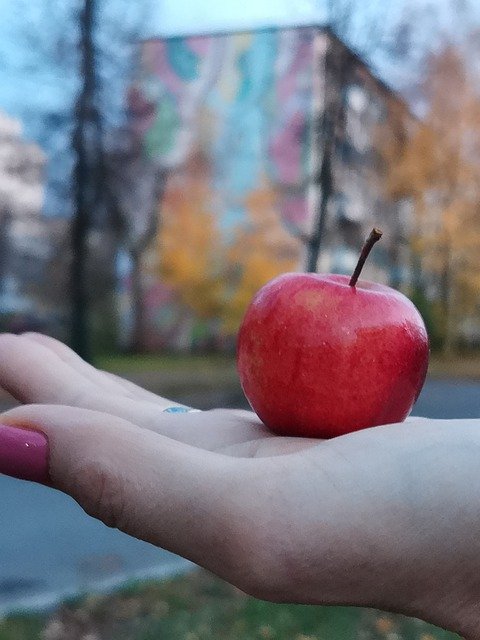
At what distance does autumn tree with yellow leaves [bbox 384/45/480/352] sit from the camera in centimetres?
924

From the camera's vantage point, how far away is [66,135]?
356 inches

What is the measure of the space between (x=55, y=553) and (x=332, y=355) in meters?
3.26

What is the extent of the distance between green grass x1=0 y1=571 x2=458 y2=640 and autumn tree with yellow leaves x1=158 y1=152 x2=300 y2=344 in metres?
6.58

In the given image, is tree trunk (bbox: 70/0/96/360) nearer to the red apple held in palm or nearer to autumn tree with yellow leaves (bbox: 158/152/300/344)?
autumn tree with yellow leaves (bbox: 158/152/300/344)

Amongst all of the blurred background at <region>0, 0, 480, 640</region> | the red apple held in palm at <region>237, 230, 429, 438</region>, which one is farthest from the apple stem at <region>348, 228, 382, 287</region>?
the blurred background at <region>0, 0, 480, 640</region>

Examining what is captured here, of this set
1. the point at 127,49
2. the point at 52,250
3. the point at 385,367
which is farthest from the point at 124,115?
the point at 385,367

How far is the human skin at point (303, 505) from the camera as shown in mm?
1221

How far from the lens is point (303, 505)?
1236mm

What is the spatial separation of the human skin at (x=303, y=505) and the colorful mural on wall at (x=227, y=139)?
828 centimetres

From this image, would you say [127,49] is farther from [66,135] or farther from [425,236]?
[425,236]

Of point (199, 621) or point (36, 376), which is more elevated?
point (36, 376)

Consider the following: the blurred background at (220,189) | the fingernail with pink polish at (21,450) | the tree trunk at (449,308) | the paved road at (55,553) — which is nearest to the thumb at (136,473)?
the fingernail with pink polish at (21,450)

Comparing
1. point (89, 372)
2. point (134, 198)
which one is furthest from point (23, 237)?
point (89, 372)

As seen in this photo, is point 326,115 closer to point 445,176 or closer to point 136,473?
point 445,176
